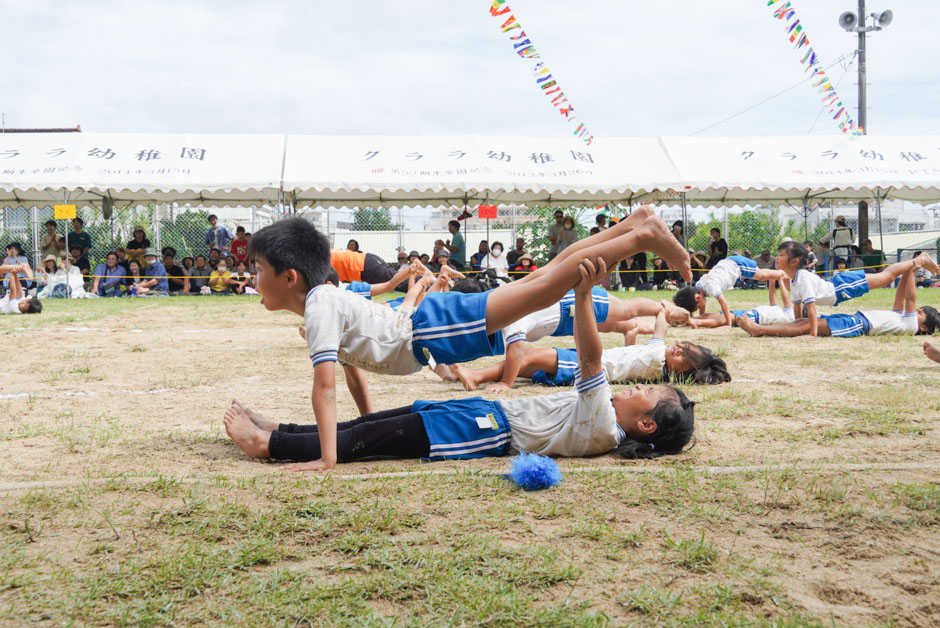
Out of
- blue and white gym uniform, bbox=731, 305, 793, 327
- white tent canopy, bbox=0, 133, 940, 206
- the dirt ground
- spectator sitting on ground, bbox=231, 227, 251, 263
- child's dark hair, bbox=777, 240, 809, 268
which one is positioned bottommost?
the dirt ground

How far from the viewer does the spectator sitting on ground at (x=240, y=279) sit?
17.9m

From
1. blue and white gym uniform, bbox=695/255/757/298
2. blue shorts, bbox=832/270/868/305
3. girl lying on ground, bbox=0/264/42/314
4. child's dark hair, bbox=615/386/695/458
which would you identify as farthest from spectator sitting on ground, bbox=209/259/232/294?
child's dark hair, bbox=615/386/695/458

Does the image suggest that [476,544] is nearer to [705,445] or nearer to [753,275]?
[705,445]

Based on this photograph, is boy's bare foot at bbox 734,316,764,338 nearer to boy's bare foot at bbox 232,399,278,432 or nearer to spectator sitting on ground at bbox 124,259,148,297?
boy's bare foot at bbox 232,399,278,432

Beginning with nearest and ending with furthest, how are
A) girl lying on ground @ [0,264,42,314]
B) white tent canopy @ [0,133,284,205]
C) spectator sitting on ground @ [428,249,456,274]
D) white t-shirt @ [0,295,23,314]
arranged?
girl lying on ground @ [0,264,42,314] < white t-shirt @ [0,295,23,314] < white tent canopy @ [0,133,284,205] < spectator sitting on ground @ [428,249,456,274]

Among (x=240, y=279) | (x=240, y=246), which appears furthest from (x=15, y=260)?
(x=240, y=246)

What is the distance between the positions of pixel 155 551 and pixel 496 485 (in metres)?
1.26

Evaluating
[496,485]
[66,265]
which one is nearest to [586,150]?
[66,265]

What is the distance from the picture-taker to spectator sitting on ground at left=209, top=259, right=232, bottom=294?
1792 cm

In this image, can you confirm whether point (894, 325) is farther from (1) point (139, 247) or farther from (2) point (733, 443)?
(1) point (139, 247)

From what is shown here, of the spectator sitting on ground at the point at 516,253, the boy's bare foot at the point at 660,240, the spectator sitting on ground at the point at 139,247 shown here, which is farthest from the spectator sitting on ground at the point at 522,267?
the boy's bare foot at the point at 660,240

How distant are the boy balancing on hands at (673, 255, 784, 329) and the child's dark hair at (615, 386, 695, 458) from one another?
238 inches

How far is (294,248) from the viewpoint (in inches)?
136

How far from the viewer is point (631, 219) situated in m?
3.75
